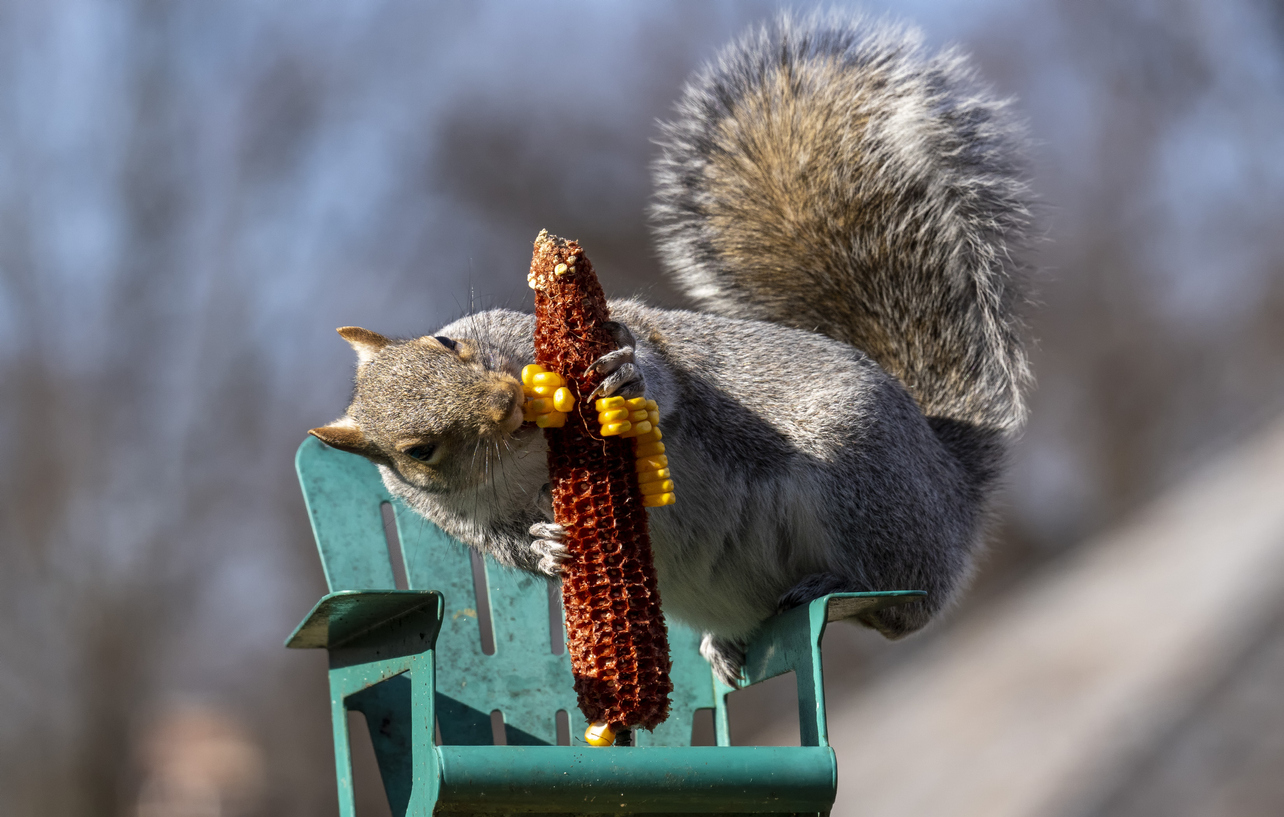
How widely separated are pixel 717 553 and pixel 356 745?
2.64m

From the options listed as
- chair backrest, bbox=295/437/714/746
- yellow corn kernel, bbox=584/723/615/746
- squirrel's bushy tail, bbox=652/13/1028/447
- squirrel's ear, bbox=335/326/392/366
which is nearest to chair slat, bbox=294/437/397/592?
chair backrest, bbox=295/437/714/746

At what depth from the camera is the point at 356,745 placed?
147 inches

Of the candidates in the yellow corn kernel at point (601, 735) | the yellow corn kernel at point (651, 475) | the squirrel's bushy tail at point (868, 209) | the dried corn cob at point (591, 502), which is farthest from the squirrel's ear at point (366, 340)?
the squirrel's bushy tail at point (868, 209)

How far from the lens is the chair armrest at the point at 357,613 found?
41.9 inches

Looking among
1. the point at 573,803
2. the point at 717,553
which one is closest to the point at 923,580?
the point at 717,553

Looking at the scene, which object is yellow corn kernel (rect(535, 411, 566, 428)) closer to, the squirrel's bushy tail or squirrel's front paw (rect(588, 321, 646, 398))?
squirrel's front paw (rect(588, 321, 646, 398))

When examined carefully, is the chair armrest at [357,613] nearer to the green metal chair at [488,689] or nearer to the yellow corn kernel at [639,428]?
the green metal chair at [488,689]

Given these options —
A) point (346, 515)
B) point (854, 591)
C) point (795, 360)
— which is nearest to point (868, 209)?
point (795, 360)

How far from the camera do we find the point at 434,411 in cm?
123

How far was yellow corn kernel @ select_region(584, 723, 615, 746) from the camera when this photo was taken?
3.62 feet

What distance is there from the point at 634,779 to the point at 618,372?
429 mm

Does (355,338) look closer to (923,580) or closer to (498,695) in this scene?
(498,695)

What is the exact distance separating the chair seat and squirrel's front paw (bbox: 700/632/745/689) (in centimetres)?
61

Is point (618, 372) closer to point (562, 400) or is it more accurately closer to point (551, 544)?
point (562, 400)
